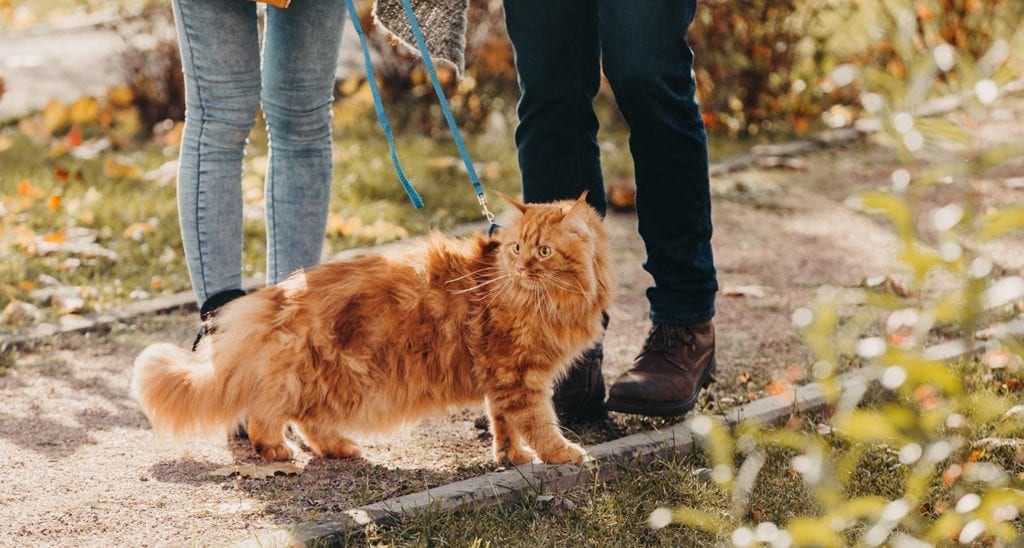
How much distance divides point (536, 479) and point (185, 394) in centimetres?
82

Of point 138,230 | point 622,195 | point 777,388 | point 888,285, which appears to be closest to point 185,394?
point 777,388

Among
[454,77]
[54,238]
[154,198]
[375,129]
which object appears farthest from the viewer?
[454,77]

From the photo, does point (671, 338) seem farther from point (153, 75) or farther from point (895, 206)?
point (153, 75)

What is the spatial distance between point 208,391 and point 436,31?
1.02 meters

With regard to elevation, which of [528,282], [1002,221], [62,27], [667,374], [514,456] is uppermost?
[62,27]

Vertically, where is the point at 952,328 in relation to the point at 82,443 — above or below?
below

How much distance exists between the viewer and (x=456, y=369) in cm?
256

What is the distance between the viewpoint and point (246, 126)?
2.72 meters

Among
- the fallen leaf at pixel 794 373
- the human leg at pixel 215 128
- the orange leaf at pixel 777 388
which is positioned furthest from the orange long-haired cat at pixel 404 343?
the fallen leaf at pixel 794 373

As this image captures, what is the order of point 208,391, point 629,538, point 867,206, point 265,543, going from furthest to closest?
1. point 208,391
2. point 629,538
3. point 265,543
4. point 867,206

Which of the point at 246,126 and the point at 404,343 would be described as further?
the point at 246,126

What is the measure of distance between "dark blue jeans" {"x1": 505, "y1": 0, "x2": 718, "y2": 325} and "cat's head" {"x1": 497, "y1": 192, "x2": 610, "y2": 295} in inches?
10.2

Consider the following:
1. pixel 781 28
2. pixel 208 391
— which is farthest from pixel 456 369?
pixel 781 28

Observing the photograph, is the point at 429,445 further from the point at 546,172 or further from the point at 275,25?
Answer: the point at 275,25
